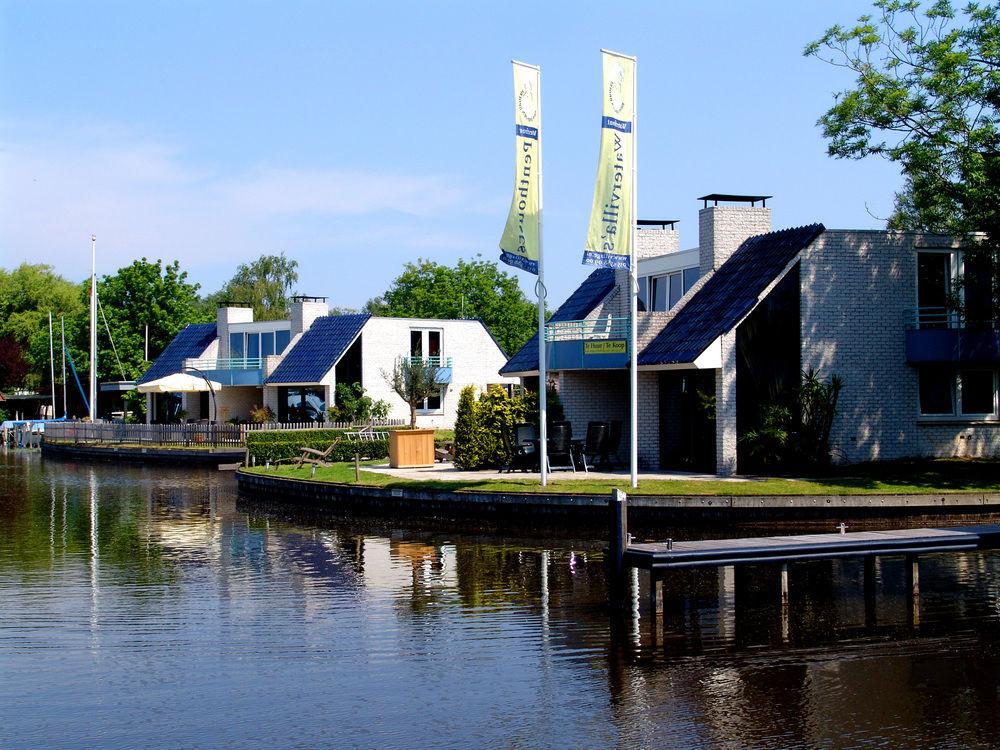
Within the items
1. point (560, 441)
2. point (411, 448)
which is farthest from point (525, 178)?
point (411, 448)

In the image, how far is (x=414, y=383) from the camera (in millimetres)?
46500

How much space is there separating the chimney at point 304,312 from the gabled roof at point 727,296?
2727 cm

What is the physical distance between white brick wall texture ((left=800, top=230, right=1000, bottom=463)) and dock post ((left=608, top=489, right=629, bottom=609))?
491 inches

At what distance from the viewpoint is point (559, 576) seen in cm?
1761

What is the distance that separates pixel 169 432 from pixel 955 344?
34553 mm

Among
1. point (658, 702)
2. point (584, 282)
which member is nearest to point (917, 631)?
point (658, 702)

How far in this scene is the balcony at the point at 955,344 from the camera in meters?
26.6

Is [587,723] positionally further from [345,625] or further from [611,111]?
[611,111]

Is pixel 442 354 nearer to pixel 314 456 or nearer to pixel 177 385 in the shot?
pixel 177 385

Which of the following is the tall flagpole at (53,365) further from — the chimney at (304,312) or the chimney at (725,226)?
the chimney at (725,226)

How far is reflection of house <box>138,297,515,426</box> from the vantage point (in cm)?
4947

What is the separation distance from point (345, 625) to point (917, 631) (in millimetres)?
6658

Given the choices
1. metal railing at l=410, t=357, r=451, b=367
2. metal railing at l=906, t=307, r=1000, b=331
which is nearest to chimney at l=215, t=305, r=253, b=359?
metal railing at l=410, t=357, r=451, b=367

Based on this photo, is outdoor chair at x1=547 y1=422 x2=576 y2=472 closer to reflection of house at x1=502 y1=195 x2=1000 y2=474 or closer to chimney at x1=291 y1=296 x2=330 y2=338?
reflection of house at x1=502 y1=195 x2=1000 y2=474
